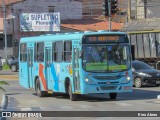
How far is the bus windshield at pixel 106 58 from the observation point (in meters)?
21.1

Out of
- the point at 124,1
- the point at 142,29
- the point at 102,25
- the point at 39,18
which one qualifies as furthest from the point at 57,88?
the point at 124,1

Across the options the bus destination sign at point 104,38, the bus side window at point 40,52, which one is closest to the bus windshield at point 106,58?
the bus destination sign at point 104,38

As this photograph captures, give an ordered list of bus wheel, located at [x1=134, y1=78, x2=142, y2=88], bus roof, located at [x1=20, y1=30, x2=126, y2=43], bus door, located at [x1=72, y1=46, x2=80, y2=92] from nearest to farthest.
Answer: bus door, located at [x1=72, y1=46, x2=80, y2=92] < bus roof, located at [x1=20, y1=30, x2=126, y2=43] < bus wheel, located at [x1=134, y1=78, x2=142, y2=88]

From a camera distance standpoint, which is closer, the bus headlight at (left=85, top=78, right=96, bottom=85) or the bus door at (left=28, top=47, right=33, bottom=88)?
the bus headlight at (left=85, top=78, right=96, bottom=85)

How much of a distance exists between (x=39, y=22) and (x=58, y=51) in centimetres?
4365

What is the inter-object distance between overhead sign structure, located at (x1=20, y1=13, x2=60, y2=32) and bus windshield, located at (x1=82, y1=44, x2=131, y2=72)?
45.3m

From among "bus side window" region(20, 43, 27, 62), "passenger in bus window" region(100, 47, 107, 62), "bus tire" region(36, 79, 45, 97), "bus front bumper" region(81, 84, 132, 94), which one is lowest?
"bus tire" region(36, 79, 45, 97)

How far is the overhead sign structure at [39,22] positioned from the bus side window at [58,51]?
141 ft

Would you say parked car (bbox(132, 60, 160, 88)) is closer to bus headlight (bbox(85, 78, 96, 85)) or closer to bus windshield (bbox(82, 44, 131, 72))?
bus windshield (bbox(82, 44, 131, 72))

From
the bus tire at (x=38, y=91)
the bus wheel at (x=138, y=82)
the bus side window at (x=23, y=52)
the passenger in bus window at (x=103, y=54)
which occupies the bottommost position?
the bus wheel at (x=138, y=82)

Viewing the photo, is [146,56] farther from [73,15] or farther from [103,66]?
[73,15]

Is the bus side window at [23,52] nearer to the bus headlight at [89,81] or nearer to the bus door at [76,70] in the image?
the bus door at [76,70]

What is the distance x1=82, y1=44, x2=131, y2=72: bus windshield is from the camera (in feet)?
69.1

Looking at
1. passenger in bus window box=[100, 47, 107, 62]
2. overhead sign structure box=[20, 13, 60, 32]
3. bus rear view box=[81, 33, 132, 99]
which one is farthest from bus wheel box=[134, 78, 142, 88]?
overhead sign structure box=[20, 13, 60, 32]
